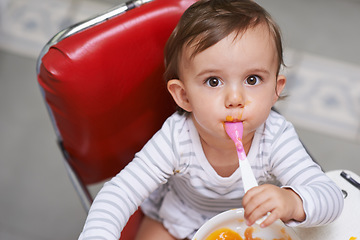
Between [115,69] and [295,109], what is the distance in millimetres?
1016

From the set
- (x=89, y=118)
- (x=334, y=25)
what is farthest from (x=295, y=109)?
(x=89, y=118)

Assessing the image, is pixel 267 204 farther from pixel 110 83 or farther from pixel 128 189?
pixel 110 83

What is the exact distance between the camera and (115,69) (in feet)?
2.95

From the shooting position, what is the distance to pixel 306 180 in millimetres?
834

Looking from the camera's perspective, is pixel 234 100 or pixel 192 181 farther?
pixel 192 181

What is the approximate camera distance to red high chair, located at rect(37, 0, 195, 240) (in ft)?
2.86

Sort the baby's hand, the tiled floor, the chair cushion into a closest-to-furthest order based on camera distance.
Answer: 1. the baby's hand
2. the chair cushion
3. the tiled floor

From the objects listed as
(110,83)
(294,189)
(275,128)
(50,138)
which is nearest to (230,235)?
(294,189)

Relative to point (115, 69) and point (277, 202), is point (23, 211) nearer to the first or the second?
point (115, 69)

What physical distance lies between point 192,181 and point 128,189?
0.13 metres

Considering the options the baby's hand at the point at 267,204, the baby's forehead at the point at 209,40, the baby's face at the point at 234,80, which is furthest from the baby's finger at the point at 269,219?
the baby's forehead at the point at 209,40

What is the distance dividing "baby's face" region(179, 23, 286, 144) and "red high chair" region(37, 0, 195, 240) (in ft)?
0.40

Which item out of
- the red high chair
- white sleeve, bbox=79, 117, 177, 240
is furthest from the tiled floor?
white sleeve, bbox=79, 117, 177, 240

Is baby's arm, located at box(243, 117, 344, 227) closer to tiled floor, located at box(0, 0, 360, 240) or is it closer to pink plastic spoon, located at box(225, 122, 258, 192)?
pink plastic spoon, located at box(225, 122, 258, 192)
